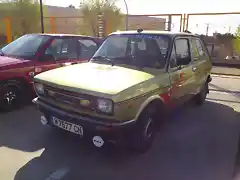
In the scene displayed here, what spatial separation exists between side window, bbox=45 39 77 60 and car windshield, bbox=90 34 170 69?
1572 mm

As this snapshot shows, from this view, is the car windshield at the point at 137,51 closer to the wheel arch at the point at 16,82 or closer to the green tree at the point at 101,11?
the wheel arch at the point at 16,82

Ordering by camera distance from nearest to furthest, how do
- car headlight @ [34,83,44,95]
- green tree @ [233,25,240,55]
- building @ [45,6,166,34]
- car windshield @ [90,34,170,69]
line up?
1. car headlight @ [34,83,44,95]
2. car windshield @ [90,34,170,69]
3. green tree @ [233,25,240,55]
4. building @ [45,6,166,34]

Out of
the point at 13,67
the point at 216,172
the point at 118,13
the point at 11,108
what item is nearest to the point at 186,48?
the point at 216,172

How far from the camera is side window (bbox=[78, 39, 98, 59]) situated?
20.3ft

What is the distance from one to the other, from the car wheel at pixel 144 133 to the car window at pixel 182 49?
1222 millimetres

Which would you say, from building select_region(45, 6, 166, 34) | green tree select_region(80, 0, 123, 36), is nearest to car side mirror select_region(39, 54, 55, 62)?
building select_region(45, 6, 166, 34)

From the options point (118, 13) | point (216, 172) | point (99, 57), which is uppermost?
point (118, 13)

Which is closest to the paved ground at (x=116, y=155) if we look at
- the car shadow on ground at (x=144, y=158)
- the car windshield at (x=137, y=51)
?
the car shadow on ground at (x=144, y=158)

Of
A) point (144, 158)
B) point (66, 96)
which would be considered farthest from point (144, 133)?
point (66, 96)

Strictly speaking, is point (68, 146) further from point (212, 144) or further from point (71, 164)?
point (212, 144)

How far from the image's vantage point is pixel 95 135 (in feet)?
10.0

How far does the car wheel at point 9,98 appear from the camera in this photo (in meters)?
4.80

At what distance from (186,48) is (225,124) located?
1.72m

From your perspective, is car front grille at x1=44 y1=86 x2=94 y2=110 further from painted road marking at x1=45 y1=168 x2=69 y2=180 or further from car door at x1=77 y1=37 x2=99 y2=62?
car door at x1=77 y1=37 x2=99 y2=62
